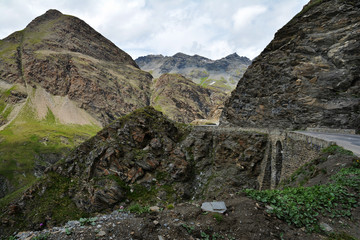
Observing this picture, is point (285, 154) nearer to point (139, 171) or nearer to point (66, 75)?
point (139, 171)

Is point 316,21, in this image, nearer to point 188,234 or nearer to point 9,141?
point 188,234

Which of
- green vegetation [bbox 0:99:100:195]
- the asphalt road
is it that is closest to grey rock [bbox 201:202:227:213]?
the asphalt road

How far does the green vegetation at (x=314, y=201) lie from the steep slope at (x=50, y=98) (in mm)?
109026

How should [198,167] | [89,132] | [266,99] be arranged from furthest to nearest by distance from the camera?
1. [89,132]
2. [266,99]
3. [198,167]

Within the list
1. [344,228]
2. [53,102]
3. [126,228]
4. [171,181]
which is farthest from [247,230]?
[53,102]

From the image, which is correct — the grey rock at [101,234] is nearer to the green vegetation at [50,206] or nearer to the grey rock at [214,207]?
the grey rock at [214,207]

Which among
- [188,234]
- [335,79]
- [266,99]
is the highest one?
[335,79]

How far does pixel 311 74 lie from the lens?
103ft

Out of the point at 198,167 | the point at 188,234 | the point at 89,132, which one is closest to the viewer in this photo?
the point at 188,234

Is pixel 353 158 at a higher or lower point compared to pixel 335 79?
lower

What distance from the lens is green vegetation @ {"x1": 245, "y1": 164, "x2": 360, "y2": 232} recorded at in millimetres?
7129

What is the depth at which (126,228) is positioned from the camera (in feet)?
22.8

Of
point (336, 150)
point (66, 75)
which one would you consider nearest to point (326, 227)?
point (336, 150)

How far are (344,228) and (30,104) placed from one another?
616ft
